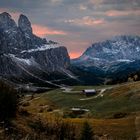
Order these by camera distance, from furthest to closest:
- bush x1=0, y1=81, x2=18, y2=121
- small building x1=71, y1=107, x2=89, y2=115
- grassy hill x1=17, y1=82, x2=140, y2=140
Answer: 1. small building x1=71, y1=107, x2=89, y2=115
2. grassy hill x1=17, y1=82, x2=140, y2=140
3. bush x1=0, y1=81, x2=18, y2=121

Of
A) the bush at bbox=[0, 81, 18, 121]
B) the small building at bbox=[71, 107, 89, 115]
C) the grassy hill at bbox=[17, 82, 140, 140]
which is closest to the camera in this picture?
the bush at bbox=[0, 81, 18, 121]

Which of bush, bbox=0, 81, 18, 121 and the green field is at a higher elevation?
bush, bbox=0, 81, 18, 121

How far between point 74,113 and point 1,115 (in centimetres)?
7638

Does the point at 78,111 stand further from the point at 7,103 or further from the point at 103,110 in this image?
the point at 7,103

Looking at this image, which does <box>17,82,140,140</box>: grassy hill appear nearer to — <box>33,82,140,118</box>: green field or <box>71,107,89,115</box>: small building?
<box>33,82,140,118</box>: green field

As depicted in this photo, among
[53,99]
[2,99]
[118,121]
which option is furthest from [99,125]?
[53,99]

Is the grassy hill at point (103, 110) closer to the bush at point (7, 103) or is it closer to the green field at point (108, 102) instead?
the green field at point (108, 102)

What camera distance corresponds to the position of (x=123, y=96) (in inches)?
5704

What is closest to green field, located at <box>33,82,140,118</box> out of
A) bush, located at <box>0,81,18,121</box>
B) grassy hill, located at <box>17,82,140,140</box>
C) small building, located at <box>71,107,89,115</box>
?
grassy hill, located at <box>17,82,140,140</box>

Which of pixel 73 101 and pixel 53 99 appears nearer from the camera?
pixel 73 101

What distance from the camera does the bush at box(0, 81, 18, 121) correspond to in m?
58.2

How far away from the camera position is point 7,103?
196 ft

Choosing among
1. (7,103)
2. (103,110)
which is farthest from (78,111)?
(7,103)

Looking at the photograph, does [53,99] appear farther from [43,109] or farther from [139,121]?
[139,121]
